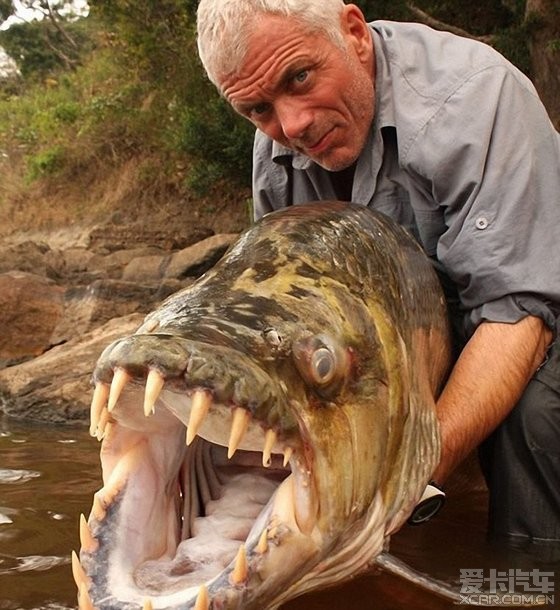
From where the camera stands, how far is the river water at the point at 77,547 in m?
2.26

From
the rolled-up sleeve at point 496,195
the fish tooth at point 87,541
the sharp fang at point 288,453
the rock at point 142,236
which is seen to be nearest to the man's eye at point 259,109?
the rolled-up sleeve at point 496,195

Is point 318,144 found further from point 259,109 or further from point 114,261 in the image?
point 114,261

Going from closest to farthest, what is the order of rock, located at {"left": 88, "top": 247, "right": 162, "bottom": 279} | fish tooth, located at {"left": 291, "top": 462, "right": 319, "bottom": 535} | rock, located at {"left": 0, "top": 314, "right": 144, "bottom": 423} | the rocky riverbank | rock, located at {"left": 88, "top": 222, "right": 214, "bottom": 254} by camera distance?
fish tooth, located at {"left": 291, "top": 462, "right": 319, "bottom": 535}, rock, located at {"left": 0, "top": 314, "right": 144, "bottom": 423}, the rocky riverbank, rock, located at {"left": 88, "top": 247, "right": 162, "bottom": 279}, rock, located at {"left": 88, "top": 222, "right": 214, "bottom": 254}

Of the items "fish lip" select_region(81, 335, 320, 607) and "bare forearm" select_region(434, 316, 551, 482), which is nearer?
"fish lip" select_region(81, 335, 320, 607)

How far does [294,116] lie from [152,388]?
5.34ft

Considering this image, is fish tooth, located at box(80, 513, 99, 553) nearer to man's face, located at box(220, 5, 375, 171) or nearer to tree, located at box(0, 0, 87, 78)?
man's face, located at box(220, 5, 375, 171)

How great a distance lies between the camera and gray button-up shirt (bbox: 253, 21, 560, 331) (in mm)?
2680

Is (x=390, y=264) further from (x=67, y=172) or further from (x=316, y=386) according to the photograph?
(x=67, y=172)

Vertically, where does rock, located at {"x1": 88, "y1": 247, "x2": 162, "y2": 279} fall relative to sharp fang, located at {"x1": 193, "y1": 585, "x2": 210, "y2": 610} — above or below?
below

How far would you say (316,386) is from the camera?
1881 millimetres

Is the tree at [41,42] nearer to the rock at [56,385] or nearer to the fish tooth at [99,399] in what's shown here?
the rock at [56,385]

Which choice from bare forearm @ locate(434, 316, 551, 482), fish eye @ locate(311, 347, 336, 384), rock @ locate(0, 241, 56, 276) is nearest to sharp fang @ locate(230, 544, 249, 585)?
fish eye @ locate(311, 347, 336, 384)

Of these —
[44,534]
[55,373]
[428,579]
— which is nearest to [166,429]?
[428,579]

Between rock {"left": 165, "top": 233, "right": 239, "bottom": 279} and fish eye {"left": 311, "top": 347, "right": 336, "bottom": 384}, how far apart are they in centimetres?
728
